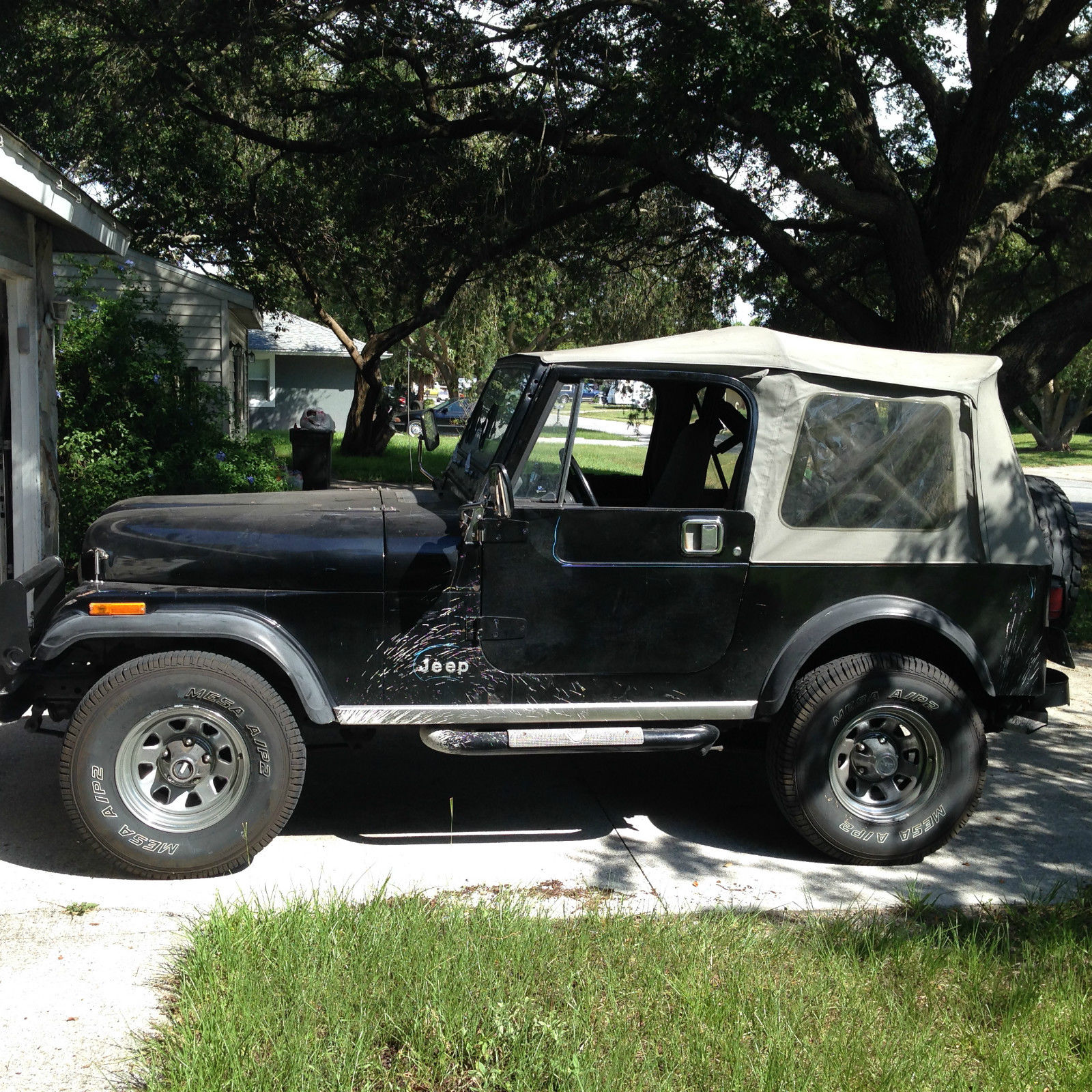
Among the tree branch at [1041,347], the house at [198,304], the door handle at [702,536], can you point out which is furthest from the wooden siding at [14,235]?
the tree branch at [1041,347]

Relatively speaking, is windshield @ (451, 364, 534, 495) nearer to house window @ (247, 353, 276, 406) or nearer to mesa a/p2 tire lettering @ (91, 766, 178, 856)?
mesa a/p2 tire lettering @ (91, 766, 178, 856)

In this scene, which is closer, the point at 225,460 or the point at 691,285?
the point at 225,460

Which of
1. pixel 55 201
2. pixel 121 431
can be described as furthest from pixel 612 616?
pixel 121 431

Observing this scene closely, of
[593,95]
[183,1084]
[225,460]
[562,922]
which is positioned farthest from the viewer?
[593,95]

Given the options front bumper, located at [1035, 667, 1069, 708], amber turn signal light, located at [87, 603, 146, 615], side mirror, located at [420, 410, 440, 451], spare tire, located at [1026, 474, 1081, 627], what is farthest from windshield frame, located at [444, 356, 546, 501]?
front bumper, located at [1035, 667, 1069, 708]

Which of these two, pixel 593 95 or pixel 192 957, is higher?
pixel 593 95

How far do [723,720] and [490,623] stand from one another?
1092 millimetres

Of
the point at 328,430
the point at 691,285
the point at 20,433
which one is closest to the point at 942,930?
the point at 20,433

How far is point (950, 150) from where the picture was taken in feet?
39.6

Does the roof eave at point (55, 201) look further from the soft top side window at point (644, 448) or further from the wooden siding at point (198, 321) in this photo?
the wooden siding at point (198, 321)

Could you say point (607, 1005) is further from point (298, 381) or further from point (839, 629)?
point (298, 381)

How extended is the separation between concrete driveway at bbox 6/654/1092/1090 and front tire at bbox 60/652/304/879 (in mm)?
174

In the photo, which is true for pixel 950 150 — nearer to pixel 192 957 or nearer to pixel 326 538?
pixel 326 538

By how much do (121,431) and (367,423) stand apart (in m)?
14.4
